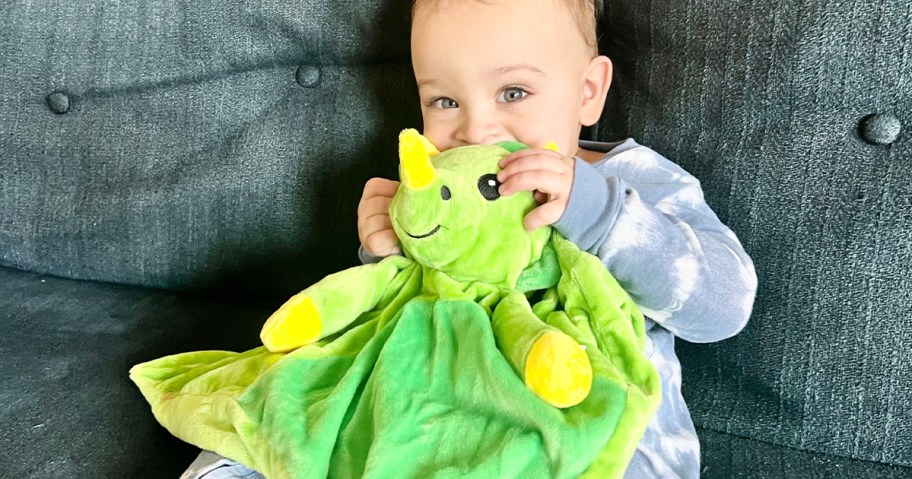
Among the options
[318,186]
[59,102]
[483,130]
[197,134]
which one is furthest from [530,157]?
[59,102]

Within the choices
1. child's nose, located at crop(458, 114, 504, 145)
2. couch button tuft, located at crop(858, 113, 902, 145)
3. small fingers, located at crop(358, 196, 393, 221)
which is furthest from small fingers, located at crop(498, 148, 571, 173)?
couch button tuft, located at crop(858, 113, 902, 145)

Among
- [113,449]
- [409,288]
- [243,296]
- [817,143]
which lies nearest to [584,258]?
[409,288]

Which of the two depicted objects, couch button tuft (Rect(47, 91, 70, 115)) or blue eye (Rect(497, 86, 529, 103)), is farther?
couch button tuft (Rect(47, 91, 70, 115))

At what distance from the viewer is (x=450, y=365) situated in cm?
76

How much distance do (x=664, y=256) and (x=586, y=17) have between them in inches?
14.3

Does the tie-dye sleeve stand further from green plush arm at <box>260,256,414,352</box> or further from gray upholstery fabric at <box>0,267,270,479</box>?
gray upholstery fabric at <box>0,267,270,479</box>

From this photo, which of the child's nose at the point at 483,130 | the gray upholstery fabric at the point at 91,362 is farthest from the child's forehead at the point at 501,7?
the gray upholstery fabric at the point at 91,362

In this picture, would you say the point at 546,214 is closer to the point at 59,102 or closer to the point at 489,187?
the point at 489,187

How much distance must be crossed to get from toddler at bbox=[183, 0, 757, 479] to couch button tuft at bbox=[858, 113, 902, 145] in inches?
7.0

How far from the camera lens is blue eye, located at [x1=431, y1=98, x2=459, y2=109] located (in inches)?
36.7

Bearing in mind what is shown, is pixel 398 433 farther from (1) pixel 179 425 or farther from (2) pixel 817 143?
(2) pixel 817 143

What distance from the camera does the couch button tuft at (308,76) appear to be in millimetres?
1193

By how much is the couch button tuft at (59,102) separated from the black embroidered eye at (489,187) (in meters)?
0.86

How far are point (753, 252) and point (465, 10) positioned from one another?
0.44 metres
